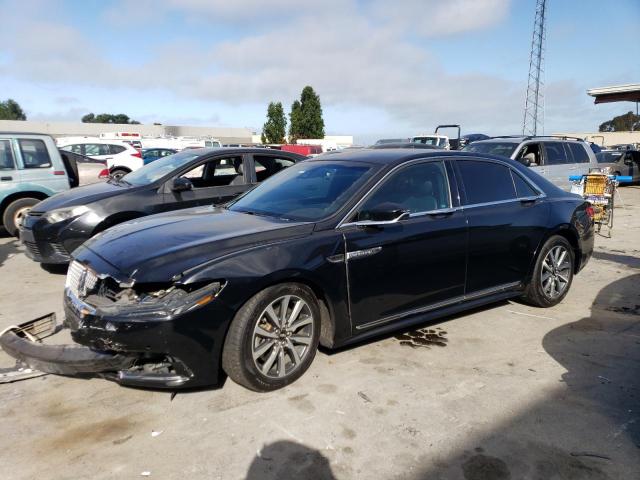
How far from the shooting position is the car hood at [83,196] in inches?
245

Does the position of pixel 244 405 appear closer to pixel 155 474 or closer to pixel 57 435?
pixel 155 474

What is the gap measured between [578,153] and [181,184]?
943cm

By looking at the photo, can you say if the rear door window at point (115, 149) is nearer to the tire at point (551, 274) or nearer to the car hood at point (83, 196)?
the car hood at point (83, 196)

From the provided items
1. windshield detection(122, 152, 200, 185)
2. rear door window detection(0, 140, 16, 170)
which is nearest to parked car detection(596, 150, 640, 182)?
windshield detection(122, 152, 200, 185)

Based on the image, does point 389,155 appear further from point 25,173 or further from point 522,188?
point 25,173

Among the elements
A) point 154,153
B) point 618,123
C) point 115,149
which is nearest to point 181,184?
point 115,149

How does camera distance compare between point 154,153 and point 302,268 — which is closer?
point 302,268

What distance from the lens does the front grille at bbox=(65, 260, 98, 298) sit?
346 cm

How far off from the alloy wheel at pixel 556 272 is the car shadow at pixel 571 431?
2.91 feet

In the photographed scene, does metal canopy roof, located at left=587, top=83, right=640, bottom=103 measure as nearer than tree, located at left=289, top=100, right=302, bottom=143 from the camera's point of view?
Yes

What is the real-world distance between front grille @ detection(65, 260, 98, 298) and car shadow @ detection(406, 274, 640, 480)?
2.35 metres

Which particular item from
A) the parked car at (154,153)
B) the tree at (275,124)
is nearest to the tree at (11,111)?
the tree at (275,124)

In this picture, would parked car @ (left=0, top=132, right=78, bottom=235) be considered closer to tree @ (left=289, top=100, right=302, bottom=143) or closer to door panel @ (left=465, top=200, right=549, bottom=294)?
door panel @ (left=465, top=200, right=549, bottom=294)

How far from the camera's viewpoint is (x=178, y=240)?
3.52m
